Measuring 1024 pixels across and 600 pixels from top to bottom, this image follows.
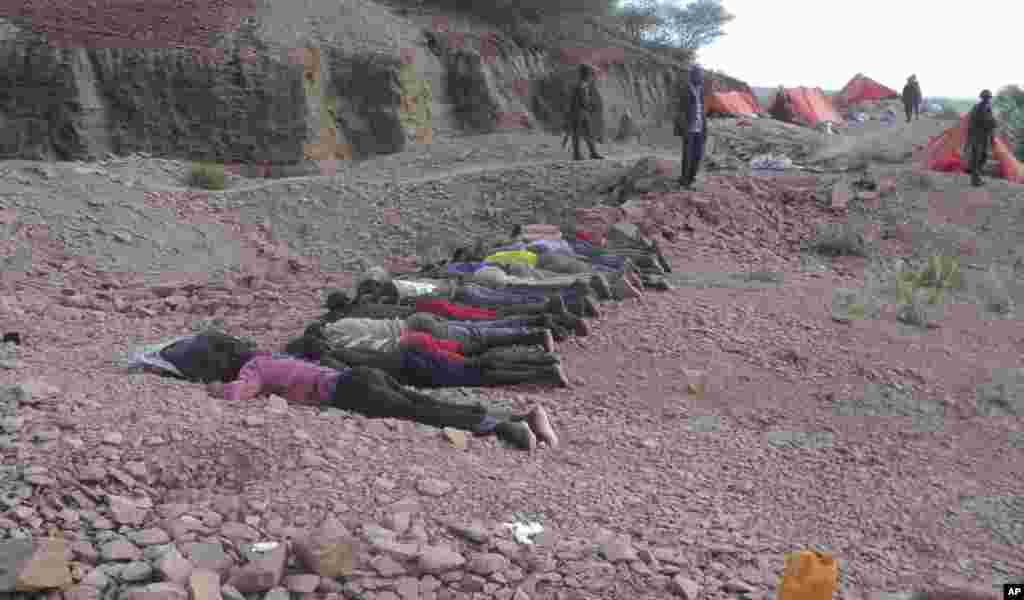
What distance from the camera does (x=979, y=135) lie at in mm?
Result: 11617

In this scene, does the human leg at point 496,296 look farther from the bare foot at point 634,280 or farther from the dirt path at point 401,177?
the dirt path at point 401,177

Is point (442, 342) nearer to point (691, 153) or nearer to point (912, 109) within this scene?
point (691, 153)

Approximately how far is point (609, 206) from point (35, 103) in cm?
881

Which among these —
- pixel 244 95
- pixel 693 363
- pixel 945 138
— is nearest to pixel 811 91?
pixel 945 138

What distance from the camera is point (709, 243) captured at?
9.26 meters

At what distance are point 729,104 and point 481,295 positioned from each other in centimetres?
1825

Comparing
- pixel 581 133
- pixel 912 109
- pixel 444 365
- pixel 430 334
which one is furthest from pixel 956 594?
pixel 912 109

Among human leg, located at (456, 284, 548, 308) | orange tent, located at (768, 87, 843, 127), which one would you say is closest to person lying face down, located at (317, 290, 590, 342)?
human leg, located at (456, 284, 548, 308)

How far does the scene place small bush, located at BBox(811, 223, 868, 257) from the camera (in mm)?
9531

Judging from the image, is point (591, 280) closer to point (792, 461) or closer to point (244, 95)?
point (792, 461)

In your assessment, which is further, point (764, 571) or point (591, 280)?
point (591, 280)

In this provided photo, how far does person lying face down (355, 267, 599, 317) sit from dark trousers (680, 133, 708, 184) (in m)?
4.34

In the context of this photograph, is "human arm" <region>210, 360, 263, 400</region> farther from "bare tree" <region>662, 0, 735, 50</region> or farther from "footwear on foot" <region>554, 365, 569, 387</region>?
"bare tree" <region>662, 0, 735, 50</region>

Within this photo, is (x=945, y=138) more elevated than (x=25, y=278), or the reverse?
(x=945, y=138)
